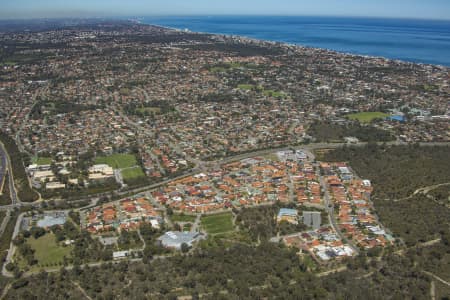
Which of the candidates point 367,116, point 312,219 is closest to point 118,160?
point 312,219

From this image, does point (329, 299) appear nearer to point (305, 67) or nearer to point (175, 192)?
point (175, 192)

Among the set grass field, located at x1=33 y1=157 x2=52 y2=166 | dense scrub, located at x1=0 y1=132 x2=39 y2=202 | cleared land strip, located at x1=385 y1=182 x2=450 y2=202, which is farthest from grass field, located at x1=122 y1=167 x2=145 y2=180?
cleared land strip, located at x1=385 y1=182 x2=450 y2=202

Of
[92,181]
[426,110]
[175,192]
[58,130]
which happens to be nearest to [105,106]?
[58,130]

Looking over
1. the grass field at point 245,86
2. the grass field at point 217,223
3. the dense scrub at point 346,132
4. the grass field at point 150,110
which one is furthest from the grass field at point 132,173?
the grass field at point 245,86

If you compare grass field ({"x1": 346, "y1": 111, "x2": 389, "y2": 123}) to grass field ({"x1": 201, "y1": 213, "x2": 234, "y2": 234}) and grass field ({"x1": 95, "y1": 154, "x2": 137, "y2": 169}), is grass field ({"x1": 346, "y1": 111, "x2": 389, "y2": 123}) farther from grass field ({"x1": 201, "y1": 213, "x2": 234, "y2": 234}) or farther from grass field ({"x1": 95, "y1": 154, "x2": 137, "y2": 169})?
grass field ({"x1": 201, "y1": 213, "x2": 234, "y2": 234})

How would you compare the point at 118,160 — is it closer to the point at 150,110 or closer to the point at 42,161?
the point at 42,161

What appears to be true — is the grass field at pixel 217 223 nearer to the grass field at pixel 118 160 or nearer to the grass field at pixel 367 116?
the grass field at pixel 118 160
